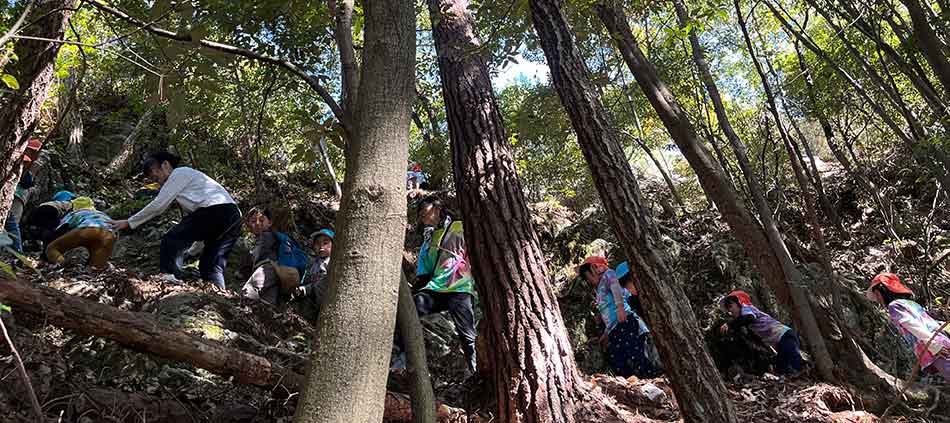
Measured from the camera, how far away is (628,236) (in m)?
4.08

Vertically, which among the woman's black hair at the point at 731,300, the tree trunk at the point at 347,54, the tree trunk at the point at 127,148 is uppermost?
the tree trunk at the point at 127,148

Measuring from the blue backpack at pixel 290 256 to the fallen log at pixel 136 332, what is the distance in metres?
3.37

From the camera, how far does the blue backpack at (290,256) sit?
6.37m

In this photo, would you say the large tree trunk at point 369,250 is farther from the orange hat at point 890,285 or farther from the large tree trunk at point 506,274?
the orange hat at point 890,285

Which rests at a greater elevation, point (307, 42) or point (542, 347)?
point (307, 42)

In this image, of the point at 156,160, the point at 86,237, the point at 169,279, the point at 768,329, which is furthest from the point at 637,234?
the point at 86,237

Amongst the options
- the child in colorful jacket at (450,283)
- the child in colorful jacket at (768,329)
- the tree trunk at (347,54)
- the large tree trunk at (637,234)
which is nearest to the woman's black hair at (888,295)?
the child in colorful jacket at (768,329)

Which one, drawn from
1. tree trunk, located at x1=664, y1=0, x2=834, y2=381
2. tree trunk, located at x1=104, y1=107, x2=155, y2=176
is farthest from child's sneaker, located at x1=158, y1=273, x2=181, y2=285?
tree trunk, located at x1=104, y1=107, x2=155, y2=176

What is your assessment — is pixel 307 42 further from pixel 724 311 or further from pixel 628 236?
pixel 724 311

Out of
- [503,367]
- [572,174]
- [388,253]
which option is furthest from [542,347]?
[572,174]

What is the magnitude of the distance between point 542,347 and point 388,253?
83.6 inches

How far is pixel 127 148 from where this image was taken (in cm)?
1390

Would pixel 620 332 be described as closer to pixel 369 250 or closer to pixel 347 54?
pixel 347 54

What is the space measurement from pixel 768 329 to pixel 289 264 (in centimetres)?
537
